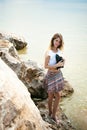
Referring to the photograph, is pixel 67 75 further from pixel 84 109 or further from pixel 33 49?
pixel 33 49

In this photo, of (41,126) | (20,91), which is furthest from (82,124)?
(20,91)

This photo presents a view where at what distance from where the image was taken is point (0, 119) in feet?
13.8

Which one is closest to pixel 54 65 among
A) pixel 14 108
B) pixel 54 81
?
pixel 54 81

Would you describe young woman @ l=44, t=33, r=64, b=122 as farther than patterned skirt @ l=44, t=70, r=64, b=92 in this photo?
No

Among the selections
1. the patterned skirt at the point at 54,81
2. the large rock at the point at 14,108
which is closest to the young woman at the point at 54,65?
the patterned skirt at the point at 54,81

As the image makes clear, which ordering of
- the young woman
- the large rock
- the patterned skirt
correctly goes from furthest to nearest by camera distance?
the patterned skirt, the young woman, the large rock

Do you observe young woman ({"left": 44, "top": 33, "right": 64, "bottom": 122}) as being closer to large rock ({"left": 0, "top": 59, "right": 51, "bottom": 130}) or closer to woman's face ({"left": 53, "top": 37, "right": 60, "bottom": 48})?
woman's face ({"left": 53, "top": 37, "right": 60, "bottom": 48})

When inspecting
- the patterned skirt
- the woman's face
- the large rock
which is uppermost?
the woman's face

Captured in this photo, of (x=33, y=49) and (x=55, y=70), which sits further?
(x=33, y=49)

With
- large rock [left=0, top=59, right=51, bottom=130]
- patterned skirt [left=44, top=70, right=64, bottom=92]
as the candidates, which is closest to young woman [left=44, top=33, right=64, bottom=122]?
patterned skirt [left=44, top=70, right=64, bottom=92]

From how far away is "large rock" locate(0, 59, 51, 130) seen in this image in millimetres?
4324

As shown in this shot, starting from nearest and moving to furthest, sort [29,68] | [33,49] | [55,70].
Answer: [55,70]
[29,68]
[33,49]

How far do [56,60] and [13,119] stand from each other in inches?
98.4

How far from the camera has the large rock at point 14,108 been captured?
A: 14.2ft
